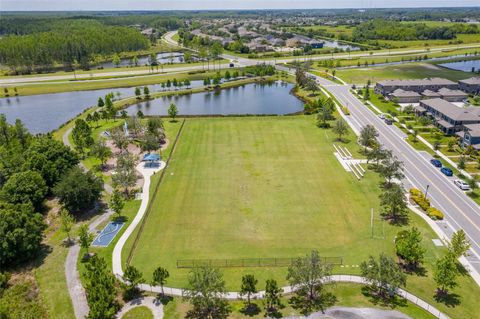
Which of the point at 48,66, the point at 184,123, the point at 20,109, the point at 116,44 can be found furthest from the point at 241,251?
the point at 116,44

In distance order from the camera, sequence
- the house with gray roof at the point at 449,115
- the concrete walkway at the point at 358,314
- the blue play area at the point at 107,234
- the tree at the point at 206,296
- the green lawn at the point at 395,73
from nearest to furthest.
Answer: the tree at the point at 206,296 → the concrete walkway at the point at 358,314 → the blue play area at the point at 107,234 → the house with gray roof at the point at 449,115 → the green lawn at the point at 395,73

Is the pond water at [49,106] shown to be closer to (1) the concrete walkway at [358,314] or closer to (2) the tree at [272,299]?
(2) the tree at [272,299]

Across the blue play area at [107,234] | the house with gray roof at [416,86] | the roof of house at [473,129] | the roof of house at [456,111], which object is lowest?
the blue play area at [107,234]

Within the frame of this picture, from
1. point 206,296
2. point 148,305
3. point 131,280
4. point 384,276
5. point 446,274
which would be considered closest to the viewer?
point 206,296

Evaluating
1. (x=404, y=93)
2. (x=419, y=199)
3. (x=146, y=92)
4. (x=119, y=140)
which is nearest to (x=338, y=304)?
(x=419, y=199)

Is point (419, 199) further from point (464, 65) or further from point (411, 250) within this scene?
point (464, 65)

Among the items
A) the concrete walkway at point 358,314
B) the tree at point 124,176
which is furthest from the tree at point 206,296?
the tree at point 124,176

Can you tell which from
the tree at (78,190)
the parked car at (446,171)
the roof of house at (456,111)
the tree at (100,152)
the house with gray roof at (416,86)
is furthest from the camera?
the house with gray roof at (416,86)
